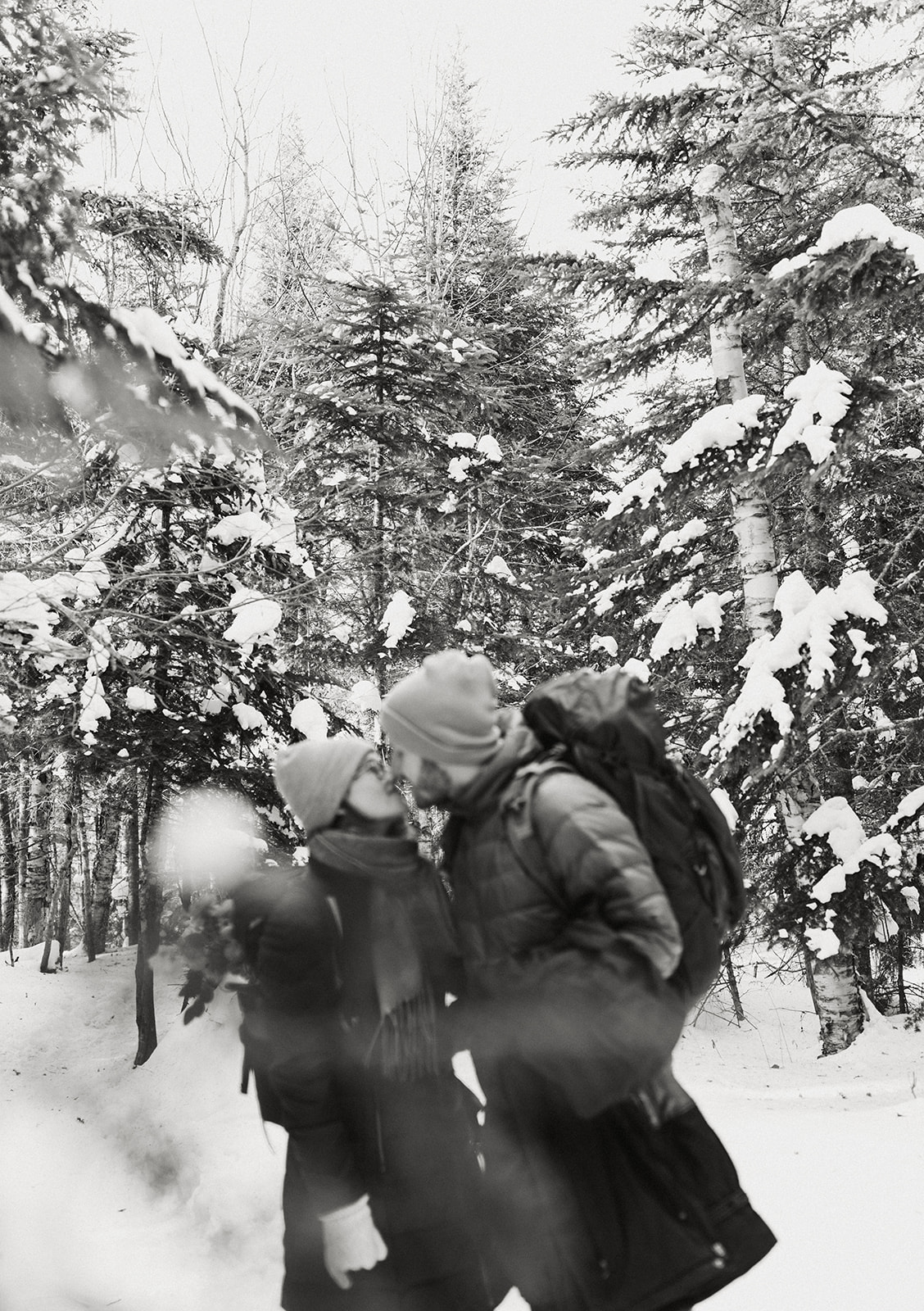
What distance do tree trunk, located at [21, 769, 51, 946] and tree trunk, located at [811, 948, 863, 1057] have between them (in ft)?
46.9

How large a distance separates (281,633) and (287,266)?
7066mm

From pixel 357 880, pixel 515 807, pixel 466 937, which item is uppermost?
pixel 515 807

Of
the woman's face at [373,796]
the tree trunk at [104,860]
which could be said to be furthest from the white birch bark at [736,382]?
the tree trunk at [104,860]

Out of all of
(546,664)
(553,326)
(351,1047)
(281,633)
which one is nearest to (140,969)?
(281,633)

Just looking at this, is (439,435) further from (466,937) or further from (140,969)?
(466,937)

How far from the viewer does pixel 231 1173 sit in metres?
5.95

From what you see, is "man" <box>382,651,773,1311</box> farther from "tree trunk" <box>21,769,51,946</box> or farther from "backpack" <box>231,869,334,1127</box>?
"tree trunk" <box>21,769,51,946</box>

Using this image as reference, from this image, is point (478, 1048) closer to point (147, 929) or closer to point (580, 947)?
point (580, 947)

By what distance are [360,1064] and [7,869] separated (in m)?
21.1

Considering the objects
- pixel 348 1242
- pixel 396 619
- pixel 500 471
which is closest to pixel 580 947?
pixel 348 1242

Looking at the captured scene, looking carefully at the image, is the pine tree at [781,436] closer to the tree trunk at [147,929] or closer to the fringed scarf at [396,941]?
the fringed scarf at [396,941]

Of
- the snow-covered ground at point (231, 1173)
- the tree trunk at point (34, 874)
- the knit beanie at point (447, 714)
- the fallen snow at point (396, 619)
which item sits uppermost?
the fallen snow at point (396, 619)

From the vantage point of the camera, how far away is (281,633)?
38.6 ft

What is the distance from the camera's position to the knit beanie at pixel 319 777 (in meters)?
A: 2.40
